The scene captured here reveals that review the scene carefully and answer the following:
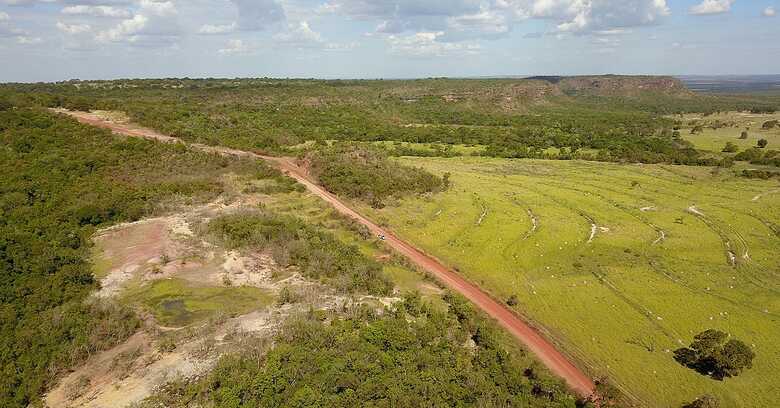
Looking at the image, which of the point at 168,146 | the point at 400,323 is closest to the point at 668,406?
the point at 400,323

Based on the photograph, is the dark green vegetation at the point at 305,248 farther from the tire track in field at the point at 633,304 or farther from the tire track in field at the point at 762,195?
the tire track in field at the point at 762,195

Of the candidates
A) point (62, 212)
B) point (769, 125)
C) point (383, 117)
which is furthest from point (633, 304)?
point (383, 117)

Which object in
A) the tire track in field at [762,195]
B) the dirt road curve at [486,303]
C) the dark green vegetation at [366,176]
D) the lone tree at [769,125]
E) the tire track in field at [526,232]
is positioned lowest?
the dirt road curve at [486,303]

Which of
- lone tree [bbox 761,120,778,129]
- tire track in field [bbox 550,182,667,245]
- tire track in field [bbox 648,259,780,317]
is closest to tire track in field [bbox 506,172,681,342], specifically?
tire track in field [bbox 648,259,780,317]

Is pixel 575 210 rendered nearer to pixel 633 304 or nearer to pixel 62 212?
pixel 633 304

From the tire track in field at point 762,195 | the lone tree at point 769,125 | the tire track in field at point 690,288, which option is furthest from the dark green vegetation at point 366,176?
the lone tree at point 769,125
